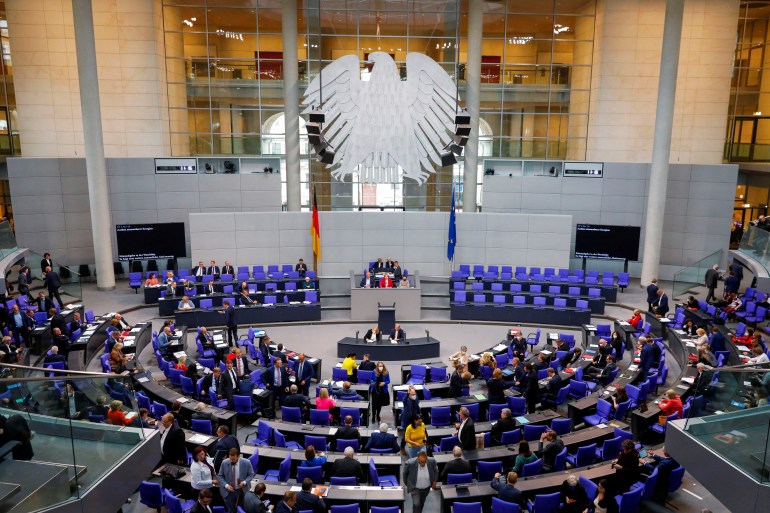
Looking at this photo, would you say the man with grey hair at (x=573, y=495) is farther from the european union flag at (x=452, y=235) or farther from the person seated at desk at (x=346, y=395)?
the european union flag at (x=452, y=235)

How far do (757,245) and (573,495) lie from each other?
45.3ft

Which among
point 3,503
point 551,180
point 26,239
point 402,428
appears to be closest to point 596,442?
point 402,428

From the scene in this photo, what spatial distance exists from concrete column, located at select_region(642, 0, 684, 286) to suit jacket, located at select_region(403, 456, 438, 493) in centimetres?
1696

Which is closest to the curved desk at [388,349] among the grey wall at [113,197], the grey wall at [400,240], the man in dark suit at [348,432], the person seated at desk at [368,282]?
the person seated at desk at [368,282]

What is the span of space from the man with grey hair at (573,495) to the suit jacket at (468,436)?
1.85 meters

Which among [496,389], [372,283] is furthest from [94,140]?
[496,389]

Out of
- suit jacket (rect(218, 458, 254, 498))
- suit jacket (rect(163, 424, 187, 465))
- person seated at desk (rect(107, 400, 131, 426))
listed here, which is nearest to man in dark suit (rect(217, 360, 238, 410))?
suit jacket (rect(163, 424, 187, 465))

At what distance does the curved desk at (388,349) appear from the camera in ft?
52.6

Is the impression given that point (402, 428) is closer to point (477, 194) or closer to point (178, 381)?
point (178, 381)

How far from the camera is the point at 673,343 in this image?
16516mm

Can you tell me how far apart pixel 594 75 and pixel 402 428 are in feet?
64.2

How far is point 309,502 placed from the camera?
787 cm

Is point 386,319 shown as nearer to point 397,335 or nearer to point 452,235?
point 397,335

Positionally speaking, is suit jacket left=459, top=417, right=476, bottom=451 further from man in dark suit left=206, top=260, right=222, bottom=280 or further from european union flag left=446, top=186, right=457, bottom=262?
man in dark suit left=206, top=260, right=222, bottom=280
